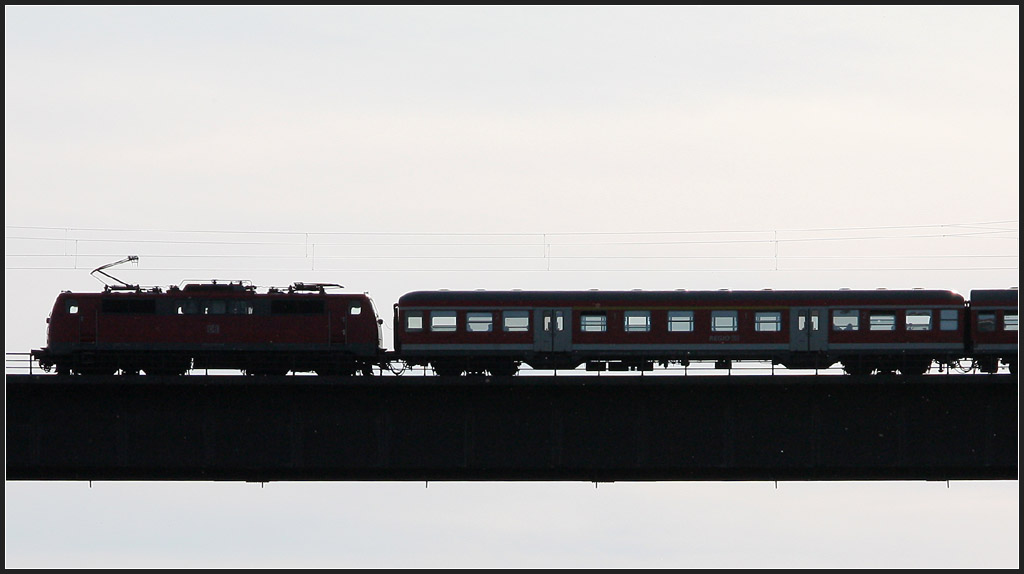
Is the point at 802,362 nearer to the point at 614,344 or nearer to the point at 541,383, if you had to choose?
the point at 614,344

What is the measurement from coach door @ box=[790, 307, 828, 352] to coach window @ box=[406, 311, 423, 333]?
13.9 metres

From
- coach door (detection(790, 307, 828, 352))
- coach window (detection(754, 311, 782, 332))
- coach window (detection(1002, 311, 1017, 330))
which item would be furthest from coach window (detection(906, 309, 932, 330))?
coach window (detection(754, 311, 782, 332))

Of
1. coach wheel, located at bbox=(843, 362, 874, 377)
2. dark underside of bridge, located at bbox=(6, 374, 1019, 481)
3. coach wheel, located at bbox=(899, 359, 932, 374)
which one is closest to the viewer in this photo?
dark underside of bridge, located at bbox=(6, 374, 1019, 481)

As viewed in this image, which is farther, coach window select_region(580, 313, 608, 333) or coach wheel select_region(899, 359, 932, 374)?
coach wheel select_region(899, 359, 932, 374)

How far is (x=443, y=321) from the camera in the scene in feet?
150

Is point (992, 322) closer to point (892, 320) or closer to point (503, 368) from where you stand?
point (892, 320)

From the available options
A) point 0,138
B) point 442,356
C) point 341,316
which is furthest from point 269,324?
point 0,138

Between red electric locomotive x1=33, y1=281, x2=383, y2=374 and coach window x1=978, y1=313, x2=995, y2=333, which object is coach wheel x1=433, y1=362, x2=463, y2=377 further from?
coach window x1=978, y1=313, x2=995, y2=333

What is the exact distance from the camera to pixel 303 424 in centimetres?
3925

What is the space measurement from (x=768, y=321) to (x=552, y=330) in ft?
26.5

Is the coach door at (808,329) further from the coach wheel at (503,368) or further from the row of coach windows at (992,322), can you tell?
the coach wheel at (503,368)

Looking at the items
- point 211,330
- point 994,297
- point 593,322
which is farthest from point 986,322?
point 211,330

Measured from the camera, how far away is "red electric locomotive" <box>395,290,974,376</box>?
45.6 metres

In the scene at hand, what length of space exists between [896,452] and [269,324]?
23.0 m
